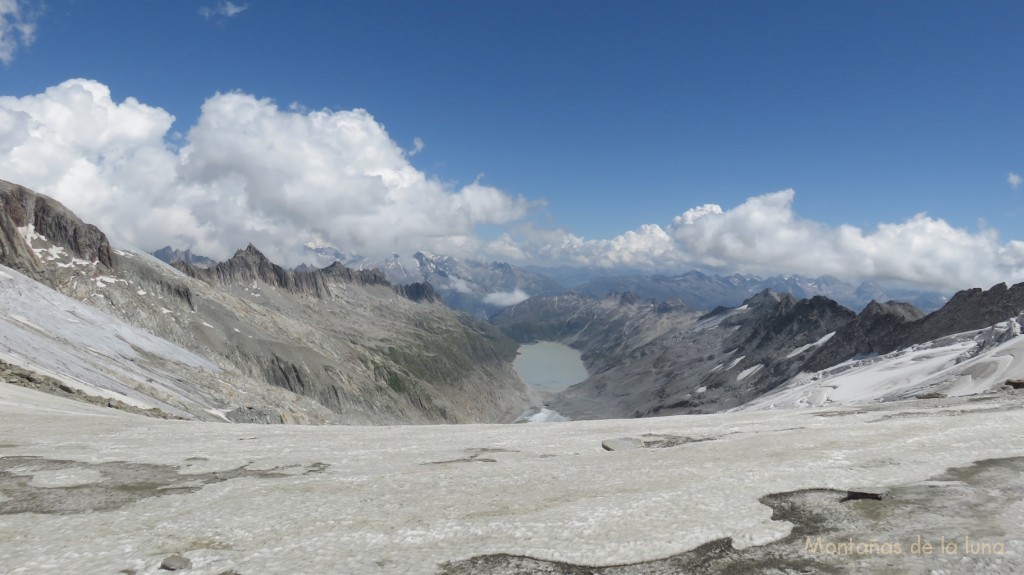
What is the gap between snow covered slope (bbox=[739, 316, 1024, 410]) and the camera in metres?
67.4

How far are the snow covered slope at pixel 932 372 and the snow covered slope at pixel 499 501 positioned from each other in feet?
132

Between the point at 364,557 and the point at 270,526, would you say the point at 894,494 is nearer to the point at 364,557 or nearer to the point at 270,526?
the point at 364,557

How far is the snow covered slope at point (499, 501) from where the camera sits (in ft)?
44.9

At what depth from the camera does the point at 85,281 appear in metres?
167

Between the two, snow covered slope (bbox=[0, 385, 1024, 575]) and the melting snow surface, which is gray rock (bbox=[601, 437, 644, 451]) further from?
the melting snow surface

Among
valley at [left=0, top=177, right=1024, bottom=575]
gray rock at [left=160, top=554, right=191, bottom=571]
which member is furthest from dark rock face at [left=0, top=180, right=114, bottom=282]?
gray rock at [left=160, top=554, right=191, bottom=571]

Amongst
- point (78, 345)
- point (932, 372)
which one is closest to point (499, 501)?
point (78, 345)

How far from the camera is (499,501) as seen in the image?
1783cm

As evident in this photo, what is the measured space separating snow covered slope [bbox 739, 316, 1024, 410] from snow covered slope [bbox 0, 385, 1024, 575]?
132ft

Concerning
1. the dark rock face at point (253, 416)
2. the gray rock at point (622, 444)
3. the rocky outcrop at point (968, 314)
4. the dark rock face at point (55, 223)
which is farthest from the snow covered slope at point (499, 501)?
the dark rock face at point (55, 223)

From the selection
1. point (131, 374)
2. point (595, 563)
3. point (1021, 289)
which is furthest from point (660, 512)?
point (1021, 289)

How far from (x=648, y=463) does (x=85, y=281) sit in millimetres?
199838

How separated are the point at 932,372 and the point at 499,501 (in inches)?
4502

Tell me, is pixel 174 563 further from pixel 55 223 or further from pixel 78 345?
pixel 55 223
